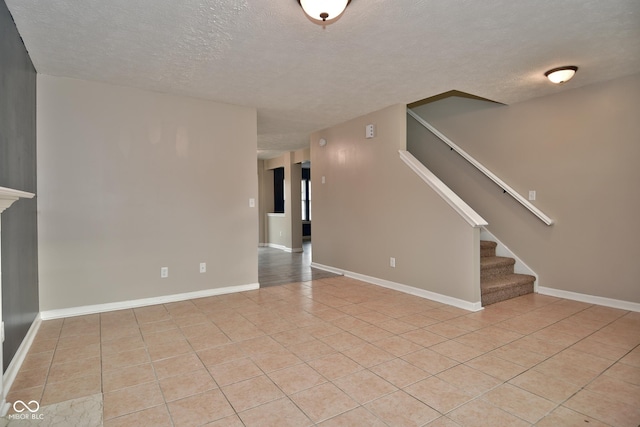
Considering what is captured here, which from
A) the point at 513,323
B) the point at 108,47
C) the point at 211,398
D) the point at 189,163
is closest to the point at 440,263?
the point at 513,323

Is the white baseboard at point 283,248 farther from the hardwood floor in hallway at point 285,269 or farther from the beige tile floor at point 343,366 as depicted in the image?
the beige tile floor at point 343,366

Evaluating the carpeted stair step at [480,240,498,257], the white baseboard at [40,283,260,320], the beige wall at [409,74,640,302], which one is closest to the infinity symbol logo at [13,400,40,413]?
the white baseboard at [40,283,260,320]

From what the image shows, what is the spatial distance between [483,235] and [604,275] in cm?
139

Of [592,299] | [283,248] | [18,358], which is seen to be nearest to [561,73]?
[592,299]

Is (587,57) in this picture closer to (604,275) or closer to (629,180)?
(629,180)

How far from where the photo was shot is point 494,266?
412cm

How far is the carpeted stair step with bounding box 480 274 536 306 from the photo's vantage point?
3684mm

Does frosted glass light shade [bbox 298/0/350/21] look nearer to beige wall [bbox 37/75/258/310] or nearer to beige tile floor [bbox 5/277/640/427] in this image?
beige tile floor [bbox 5/277/640/427]

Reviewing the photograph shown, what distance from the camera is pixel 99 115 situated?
11.4 feet

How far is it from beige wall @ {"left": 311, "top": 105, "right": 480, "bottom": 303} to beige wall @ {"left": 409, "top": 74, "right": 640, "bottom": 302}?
1.19m

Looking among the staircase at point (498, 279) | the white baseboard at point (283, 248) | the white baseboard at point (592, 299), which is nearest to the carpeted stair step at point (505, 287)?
the staircase at point (498, 279)

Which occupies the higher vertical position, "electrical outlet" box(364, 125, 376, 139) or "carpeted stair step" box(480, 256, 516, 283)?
"electrical outlet" box(364, 125, 376, 139)

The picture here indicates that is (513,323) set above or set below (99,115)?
below

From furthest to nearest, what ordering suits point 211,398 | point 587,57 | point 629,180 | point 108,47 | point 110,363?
point 629,180, point 587,57, point 108,47, point 110,363, point 211,398
